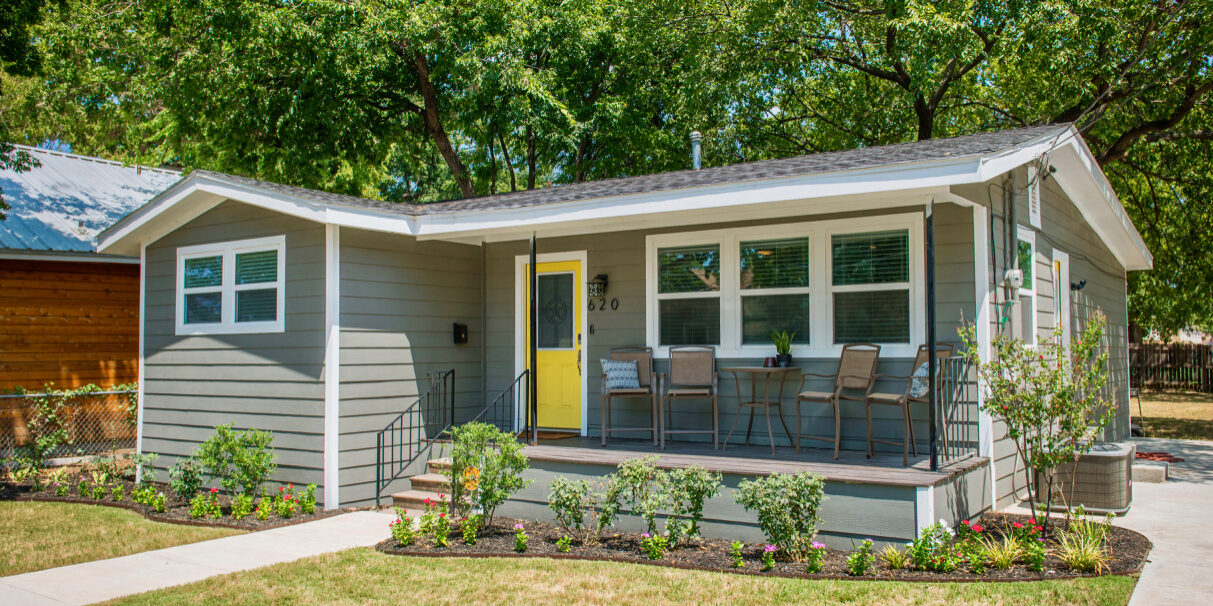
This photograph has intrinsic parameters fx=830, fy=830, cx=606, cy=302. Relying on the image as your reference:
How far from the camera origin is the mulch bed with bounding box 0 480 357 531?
668cm

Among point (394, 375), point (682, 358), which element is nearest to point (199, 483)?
point (394, 375)

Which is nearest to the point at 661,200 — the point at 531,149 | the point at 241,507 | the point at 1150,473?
the point at 241,507

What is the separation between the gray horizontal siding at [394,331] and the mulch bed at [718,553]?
1643mm

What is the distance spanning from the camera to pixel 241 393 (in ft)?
26.1

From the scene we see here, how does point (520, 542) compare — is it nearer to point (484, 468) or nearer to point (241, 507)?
point (484, 468)

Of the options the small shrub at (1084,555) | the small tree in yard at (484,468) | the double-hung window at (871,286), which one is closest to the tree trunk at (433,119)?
the double-hung window at (871,286)

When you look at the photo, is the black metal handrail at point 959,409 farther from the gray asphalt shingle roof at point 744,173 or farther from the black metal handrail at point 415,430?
the black metal handrail at point 415,430

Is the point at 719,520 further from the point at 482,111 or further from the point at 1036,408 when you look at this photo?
the point at 482,111

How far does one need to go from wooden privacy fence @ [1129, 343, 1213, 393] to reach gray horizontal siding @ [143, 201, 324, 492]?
69.0 feet

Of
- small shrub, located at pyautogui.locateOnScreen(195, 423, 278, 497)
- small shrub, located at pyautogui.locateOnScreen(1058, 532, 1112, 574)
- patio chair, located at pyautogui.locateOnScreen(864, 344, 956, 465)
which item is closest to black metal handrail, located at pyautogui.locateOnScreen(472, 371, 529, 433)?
small shrub, located at pyautogui.locateOnScreen(195, 423, 278, 497)

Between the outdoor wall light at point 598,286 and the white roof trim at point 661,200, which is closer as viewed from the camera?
the white roof trim at point 661,200

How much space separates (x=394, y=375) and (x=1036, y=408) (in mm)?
5300

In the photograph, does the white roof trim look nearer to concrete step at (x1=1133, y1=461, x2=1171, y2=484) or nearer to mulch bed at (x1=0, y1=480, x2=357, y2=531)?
mulch bed at (x1=0, y1=480, x2=357, y2=531)

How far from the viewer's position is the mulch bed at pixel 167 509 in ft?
21.9
